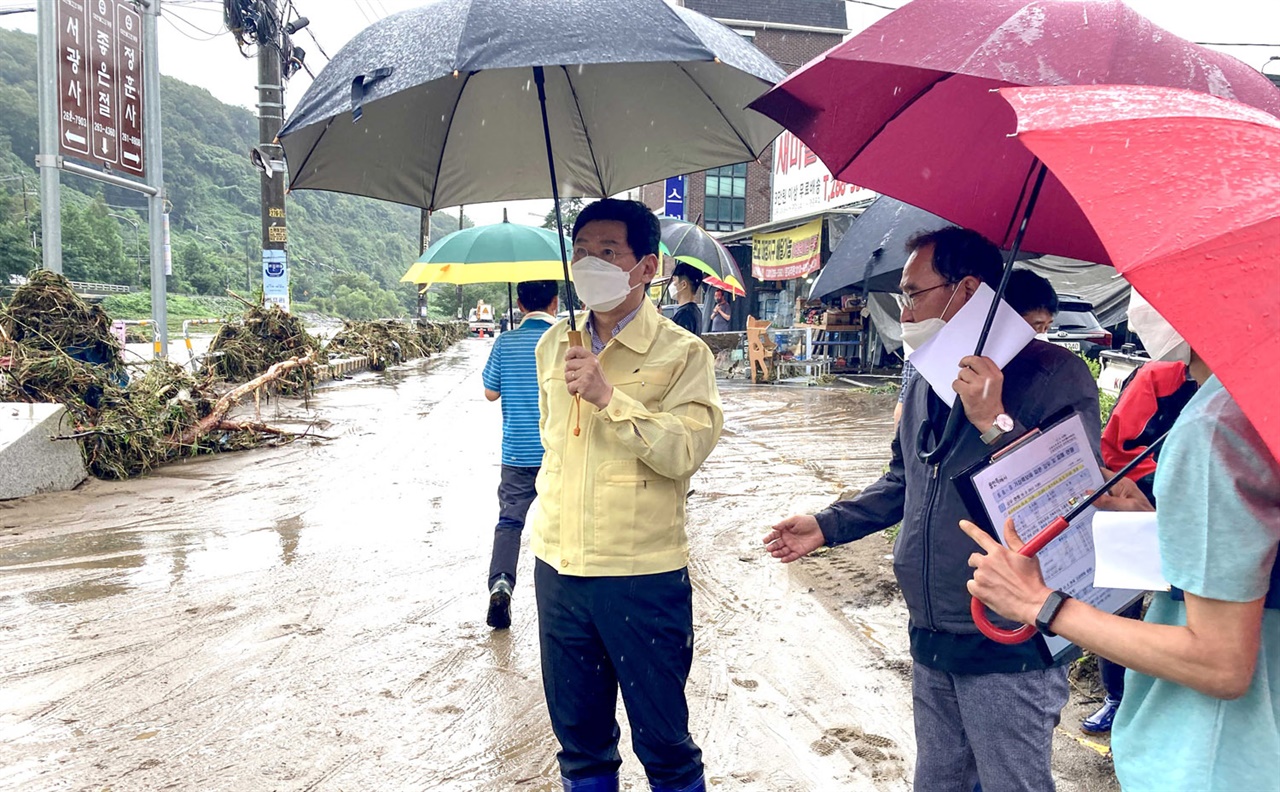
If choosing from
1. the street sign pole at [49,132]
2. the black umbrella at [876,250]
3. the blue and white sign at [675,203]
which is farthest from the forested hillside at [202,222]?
the black umbrella at [876,250]

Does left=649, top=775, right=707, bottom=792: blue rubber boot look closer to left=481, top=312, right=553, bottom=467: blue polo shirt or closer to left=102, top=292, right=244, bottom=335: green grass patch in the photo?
left=481, top=312, right=553, bottom=467: blue polo shirt

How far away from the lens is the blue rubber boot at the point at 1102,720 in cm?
341

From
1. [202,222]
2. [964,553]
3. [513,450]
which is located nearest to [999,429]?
[964,553]

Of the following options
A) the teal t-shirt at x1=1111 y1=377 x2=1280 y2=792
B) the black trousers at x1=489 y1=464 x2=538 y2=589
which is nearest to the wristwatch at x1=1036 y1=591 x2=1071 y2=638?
the teal t-shirt at x1=1111 y1=377 x2=1280 y2=792

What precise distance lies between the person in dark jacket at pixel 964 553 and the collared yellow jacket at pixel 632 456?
57cm

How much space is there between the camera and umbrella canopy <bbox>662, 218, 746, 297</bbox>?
827cm

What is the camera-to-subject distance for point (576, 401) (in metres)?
2.33

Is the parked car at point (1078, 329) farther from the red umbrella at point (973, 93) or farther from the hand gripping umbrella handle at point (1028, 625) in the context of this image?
the hand gripping umbrella handle at point (1028, 625)

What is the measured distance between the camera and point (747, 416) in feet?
41.8

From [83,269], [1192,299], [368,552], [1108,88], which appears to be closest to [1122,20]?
[1108,88]

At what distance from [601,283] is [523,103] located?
1.16 m

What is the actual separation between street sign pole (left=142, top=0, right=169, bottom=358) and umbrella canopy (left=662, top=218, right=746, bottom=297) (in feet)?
21.4

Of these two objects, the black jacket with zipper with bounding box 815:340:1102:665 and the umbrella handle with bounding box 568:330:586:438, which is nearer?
the black jacket with zipper with bounding box 815:340:1102:665

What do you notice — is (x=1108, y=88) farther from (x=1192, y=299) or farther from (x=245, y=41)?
(x=245, y=41)
